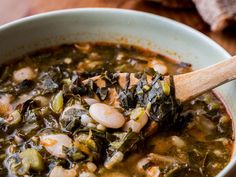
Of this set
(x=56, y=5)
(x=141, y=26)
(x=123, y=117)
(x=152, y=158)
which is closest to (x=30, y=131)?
(x=123, y=117)

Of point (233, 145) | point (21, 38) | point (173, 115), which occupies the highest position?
point (21, 38)

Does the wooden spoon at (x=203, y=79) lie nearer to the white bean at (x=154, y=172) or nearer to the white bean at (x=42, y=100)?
the white bean at (x=154, y=172)

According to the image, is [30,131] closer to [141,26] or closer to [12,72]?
[12,72]

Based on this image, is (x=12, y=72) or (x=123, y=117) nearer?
(x=123, y=117)

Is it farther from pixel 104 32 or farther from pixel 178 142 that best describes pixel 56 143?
pixel 104 32

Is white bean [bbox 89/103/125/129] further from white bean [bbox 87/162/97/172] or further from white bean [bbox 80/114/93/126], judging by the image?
white bean [bbox 87/162/97/172]

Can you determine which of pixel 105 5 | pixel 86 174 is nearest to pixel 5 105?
pixel 86 174
